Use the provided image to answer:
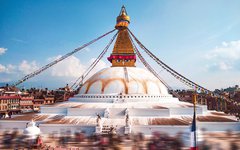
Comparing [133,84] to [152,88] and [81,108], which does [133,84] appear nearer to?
[152,88]

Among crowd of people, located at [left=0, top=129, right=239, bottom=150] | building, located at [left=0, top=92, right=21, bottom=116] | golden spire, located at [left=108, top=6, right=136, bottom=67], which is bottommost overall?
crowd of people, located at [left=0, top=129, right=239, bottom=150]

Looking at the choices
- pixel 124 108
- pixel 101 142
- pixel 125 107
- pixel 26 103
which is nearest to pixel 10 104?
pixel 26 103

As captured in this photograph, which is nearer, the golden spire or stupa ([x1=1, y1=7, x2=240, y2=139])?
stupa ([x1=1, y1=7, x2=240, y2=139])

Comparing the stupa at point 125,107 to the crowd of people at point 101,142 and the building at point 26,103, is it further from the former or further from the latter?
the building at point 26,103

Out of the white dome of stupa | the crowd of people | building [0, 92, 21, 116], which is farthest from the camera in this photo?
building [0, 92, 21, 116]

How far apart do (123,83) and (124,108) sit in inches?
129

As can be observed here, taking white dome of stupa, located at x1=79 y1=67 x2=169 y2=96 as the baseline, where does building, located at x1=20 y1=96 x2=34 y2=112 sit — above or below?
below

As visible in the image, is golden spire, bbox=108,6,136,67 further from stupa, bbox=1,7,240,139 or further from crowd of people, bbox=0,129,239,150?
crowd of people, bbox=0,129,239,150

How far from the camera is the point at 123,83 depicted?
18359mm

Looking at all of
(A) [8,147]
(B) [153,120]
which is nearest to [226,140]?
(B) [153,120]

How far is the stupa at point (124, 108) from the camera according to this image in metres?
13.4

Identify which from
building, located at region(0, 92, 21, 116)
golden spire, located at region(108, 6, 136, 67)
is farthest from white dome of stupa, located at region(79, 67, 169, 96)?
building, located at region(0, 92, 21, 116)

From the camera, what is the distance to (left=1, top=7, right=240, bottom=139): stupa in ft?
44.1

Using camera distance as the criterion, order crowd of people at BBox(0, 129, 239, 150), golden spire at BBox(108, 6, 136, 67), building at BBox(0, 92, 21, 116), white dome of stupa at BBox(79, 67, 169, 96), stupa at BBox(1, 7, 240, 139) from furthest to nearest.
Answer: building at BBox(0, 92, 21, 116) → golden spire at BBox(108, 6, 136, 67) → white dome of stupa at BBox(79, 67, 169, 96) → stupa at BBox(1, 7, 240, 139) → crowd of people at BBox(0, 129, 239, 150)
